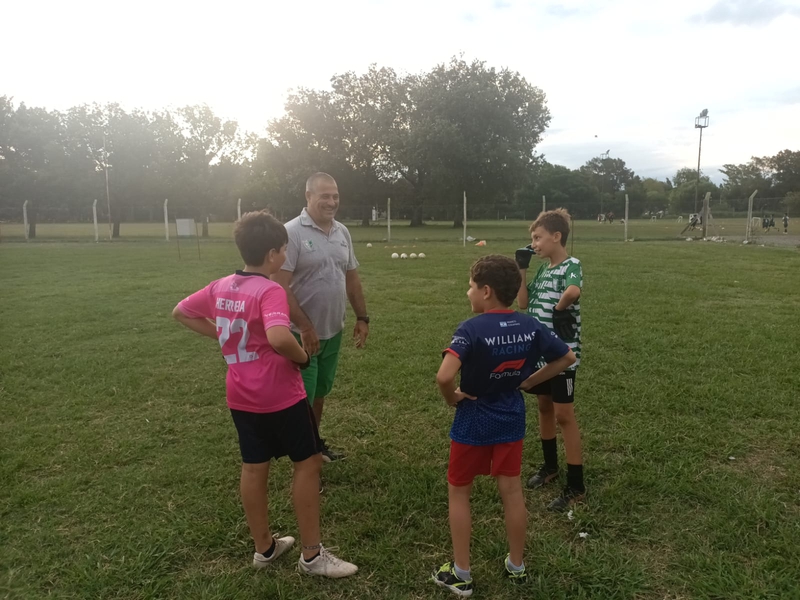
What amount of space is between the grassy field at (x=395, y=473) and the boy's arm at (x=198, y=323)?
3.66 feet

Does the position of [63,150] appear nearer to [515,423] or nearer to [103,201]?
[103,201]

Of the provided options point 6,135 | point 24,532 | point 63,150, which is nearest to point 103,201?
point 63,150

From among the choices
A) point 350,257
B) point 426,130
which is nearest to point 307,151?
point 426,130

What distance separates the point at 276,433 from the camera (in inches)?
97.2

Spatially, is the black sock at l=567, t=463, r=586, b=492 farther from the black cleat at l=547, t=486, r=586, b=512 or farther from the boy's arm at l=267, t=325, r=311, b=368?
the boy's arm at l=267, t=325, r=311, b=368

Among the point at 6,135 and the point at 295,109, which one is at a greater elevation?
the point at 295,109

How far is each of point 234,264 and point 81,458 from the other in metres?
12.5

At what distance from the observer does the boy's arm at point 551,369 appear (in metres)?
2.45

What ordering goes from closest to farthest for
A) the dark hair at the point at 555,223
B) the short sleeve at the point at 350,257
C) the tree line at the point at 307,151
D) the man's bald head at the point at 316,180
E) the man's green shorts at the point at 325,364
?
the dark hair at the point at 555,223 → the man's bald head at the point at 316,180 → the man's green shorts at the point at 325,364 → the short sleeve at the point at 350,257 → the tree line at the point at 307,151

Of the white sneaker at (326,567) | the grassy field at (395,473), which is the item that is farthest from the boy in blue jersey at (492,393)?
the white sneaker at (326,567)

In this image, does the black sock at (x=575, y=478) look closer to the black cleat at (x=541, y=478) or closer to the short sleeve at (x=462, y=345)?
the black cleat at (x=541, y=478)

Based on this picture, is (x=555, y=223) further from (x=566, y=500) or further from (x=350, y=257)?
(x=566, y=500)

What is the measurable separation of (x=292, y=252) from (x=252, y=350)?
3.39 ft

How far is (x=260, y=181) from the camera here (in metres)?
40.8
